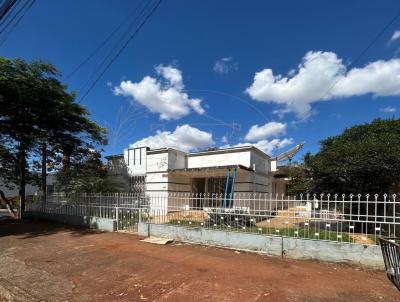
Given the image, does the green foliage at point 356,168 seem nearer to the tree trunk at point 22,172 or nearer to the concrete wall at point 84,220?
the concrete wall at point 84,220

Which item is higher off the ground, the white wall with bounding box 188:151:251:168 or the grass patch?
the white wall with bounding box 188:151:251:168

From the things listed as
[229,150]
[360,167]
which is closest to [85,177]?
[229,150]

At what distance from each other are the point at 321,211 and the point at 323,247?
820mm

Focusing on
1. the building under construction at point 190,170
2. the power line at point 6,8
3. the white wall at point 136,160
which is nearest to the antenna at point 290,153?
the building under construction at point 190,170

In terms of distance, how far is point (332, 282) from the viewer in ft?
18.2

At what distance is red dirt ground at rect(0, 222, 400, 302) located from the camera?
4.95 m

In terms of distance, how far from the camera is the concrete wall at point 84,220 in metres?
11.0

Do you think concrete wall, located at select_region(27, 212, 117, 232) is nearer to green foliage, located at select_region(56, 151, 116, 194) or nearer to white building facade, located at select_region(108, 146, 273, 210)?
green foliage, located at select_region(56, 151, 116, 194)

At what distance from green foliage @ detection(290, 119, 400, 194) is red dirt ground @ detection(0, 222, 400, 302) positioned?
3.41 metres

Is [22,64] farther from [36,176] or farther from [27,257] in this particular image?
[27,257]

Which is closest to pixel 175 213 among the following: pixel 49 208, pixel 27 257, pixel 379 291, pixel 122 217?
pixel 122 217

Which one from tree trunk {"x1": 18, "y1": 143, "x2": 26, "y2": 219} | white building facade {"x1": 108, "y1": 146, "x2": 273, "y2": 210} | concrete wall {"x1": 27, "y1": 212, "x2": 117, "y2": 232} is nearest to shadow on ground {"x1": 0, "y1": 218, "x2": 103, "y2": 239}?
concrete wall {"x1": 27, "y1": 212, "x2": 117, "y2": 232}

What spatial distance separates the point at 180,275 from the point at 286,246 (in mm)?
2664

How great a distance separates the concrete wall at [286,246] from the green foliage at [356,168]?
9.90 feet
